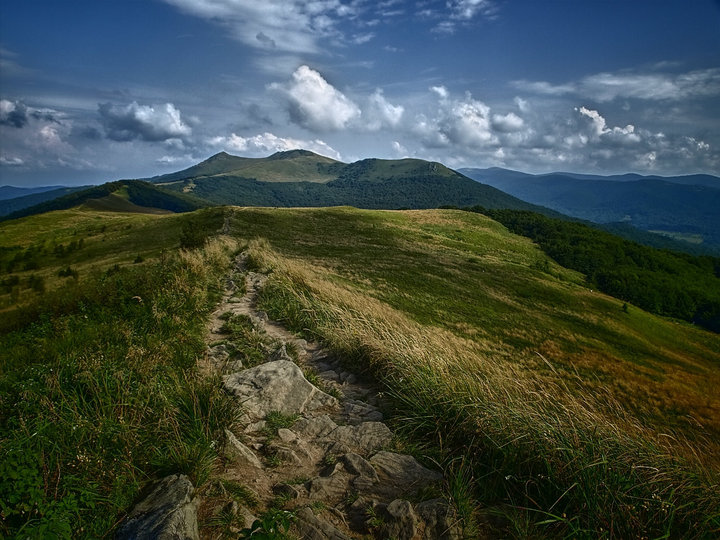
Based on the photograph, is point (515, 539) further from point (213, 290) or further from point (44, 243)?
point (44, 243)

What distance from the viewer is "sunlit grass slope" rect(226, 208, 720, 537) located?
3.21 m

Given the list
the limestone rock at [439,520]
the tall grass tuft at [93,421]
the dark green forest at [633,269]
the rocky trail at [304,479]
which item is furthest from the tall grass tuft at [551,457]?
the dark green forest at [633,269]

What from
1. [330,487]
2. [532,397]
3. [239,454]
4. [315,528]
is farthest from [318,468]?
[532,397]

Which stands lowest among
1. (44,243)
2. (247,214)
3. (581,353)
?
(581,353)

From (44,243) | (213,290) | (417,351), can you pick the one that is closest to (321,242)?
(213,290)

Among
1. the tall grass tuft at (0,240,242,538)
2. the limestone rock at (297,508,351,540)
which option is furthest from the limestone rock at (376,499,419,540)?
the tall grass tuft at (0,240,242,538)

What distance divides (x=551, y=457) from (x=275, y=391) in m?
3.57

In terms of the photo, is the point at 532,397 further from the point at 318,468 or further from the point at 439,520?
the point at 318,468

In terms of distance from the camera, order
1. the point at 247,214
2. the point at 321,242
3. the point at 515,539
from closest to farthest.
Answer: the point at 515,539, the point at 321,242, the point at 247,214

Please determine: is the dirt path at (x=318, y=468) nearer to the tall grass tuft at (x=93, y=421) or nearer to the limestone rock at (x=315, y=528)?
the limestone rock at (x=315, y=528)

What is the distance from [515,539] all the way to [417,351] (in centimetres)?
313

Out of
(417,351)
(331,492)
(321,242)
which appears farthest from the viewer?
(321,242)

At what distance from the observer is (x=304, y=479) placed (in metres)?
3.75

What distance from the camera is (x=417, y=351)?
19.7 ft
